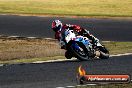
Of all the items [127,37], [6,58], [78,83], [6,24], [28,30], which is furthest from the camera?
[6,24]

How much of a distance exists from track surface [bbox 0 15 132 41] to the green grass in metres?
2.96

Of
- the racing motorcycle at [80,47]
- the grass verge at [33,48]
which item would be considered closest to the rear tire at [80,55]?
the racing motorcycle at [80,47]

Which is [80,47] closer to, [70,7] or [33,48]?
[33,48]

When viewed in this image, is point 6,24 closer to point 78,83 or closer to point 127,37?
point 127,37

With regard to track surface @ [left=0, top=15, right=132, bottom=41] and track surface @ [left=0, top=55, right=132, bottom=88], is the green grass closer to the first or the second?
track surface @ [left=0, top=15, right=132, bottom=41]

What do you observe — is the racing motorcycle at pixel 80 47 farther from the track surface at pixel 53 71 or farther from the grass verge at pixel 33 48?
the grass verge at pixel 33 48

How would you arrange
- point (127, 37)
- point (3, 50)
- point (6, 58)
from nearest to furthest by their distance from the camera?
point (6, 58) → point (3, 50) → point (127, 37)

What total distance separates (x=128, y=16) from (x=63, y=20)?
18.5ft

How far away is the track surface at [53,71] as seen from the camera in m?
13.6

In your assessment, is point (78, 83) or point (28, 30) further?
point (28, 30)

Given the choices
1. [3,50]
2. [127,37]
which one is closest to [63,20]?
[127,37]

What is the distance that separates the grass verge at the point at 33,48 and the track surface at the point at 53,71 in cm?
458

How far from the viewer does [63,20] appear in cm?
3372

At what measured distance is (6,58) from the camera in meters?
21.3
